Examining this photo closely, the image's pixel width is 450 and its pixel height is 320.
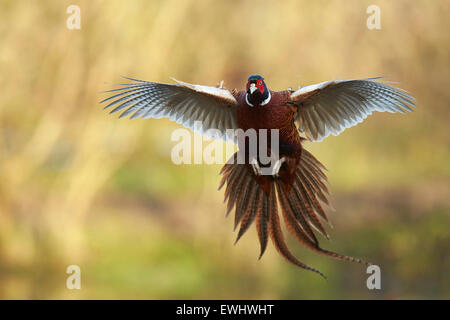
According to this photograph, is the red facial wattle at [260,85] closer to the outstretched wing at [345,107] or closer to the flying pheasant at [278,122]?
the flying pheasant at [278,122]

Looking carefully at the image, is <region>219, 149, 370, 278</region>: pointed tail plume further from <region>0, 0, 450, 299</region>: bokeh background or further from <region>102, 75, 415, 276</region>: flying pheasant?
<region>0, 0, 450, 299</region>: bokeh background

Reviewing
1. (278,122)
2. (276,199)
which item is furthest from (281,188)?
(278,122)

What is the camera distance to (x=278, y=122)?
3.30 metres

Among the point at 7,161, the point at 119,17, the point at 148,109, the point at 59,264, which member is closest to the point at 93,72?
the point at 119,17

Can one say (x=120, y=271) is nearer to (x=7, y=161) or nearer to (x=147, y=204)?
(x=147, y=204)

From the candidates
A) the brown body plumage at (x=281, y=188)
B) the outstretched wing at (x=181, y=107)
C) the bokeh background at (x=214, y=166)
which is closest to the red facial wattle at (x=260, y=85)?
the brown body plumage at (x=281, y=188)

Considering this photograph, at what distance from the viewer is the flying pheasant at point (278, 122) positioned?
3.30m

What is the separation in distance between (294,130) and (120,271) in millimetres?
6734

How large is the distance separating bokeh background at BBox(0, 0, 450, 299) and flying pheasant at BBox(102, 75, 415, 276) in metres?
3.75

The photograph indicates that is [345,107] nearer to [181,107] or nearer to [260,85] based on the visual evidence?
[260,85]

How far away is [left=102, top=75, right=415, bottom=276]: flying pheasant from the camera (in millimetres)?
3304

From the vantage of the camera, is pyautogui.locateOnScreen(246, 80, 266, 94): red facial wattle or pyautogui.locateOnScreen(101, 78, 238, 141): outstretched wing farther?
pyautogui.locateOnScreen(101, 78, 238, 141): outstretched wing

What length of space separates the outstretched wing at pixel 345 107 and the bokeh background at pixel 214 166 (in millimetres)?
3699

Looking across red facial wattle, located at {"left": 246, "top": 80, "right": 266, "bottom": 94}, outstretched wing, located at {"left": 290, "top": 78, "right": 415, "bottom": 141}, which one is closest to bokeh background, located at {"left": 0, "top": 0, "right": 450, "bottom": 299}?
outstretched wing, located at {"left": 290, "top": 78, "right": 415, "bottom": 141}
